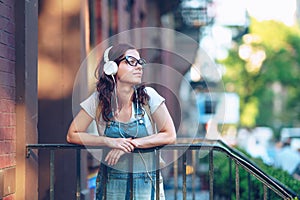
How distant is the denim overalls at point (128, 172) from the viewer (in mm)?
4137

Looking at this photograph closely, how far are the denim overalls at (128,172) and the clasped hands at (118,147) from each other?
0.06 metres

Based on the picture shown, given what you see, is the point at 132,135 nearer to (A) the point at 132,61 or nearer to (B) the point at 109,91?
(B) the point at 109,91

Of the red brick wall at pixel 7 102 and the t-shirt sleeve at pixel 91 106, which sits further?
the red brick wall at pixel 7 102

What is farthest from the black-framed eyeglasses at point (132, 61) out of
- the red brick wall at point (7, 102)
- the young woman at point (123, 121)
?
the red brick wall at point (7, 102)

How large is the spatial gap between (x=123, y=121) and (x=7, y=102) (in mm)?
887

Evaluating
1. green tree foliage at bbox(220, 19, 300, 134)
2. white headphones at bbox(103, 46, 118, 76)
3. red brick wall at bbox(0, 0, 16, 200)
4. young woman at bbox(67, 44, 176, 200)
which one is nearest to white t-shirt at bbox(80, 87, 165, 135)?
young woman at bbox(67, 44, 176, 200)

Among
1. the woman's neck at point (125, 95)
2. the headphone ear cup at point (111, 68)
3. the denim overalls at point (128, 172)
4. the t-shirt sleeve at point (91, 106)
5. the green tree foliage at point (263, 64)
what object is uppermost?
the green tree foliage at point (263, 64)

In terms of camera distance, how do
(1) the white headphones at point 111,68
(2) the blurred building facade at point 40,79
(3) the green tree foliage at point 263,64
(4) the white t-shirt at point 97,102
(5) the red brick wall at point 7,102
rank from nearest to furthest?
(1) the white headphones at point 111,68 → (4) the white t-shirt at point 97,102 → (5) the red brick wall at point 7,102 → (2) the blurred building facade at point 40,79 → (3) the green tree foliage at point 263,64

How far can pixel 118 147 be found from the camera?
4086 millimetres

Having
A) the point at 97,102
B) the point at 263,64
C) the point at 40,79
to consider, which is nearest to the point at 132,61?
the point at 97,102

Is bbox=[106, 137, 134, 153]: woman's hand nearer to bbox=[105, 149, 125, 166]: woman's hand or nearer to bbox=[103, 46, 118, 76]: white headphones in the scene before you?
bbox=[105, 149, 125, 166]: woman's hand

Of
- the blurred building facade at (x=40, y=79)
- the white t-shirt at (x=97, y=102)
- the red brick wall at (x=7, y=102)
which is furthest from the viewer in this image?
the blurred building facade at (x=40, y=79)

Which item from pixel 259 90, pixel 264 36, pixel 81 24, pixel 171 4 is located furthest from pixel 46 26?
pixel 264 36

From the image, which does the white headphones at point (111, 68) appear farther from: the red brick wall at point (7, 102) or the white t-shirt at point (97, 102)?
the red brick wall at point (7, 102)
